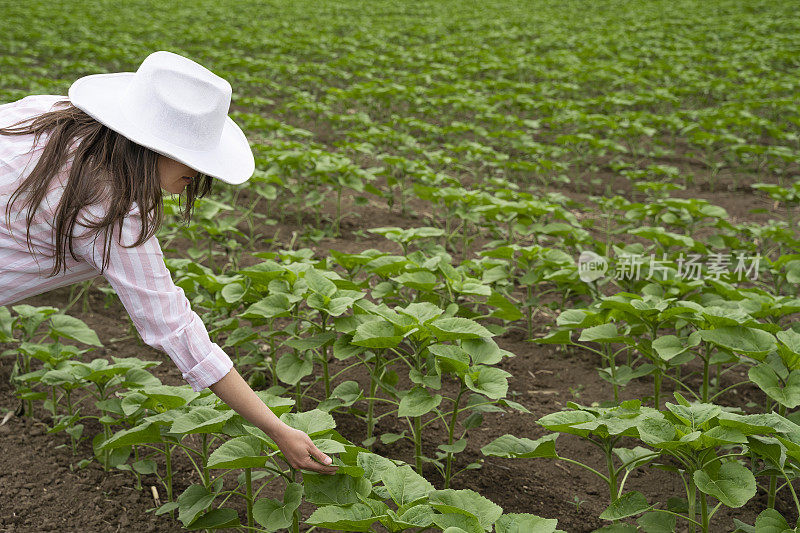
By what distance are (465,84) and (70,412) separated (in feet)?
24.3

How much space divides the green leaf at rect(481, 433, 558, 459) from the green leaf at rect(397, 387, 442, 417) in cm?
21

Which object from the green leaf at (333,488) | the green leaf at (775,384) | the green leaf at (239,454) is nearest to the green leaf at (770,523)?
the green leaf at (775,384)

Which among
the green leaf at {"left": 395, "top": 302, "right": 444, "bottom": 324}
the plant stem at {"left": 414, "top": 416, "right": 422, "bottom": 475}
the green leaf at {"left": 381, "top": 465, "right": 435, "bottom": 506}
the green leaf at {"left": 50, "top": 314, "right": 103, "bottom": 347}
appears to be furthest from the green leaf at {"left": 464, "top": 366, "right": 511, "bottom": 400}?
the green leaf at {"left": 50, "top": 314, "right": 103, "bottom": 347}

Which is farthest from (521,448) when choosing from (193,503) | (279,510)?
(193,503)

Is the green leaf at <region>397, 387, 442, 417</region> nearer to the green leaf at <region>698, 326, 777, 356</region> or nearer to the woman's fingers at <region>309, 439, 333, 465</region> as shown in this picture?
the woman's fingers at <region>309, 439, 333, 465</region>

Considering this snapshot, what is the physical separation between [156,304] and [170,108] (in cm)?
46

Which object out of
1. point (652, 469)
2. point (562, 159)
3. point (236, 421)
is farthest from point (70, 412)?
point (562, 159)

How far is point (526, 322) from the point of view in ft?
13.6

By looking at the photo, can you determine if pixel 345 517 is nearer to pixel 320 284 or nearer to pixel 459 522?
pixel 459 522

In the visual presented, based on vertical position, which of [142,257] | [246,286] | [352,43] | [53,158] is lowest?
[352,43]

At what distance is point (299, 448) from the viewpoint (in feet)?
5.94

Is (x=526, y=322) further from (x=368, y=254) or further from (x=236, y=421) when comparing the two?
(x=236, y=421)

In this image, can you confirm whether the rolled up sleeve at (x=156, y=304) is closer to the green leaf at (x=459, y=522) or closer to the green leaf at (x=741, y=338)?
the green leaf at (x=459, y=522)

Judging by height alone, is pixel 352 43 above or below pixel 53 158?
below
